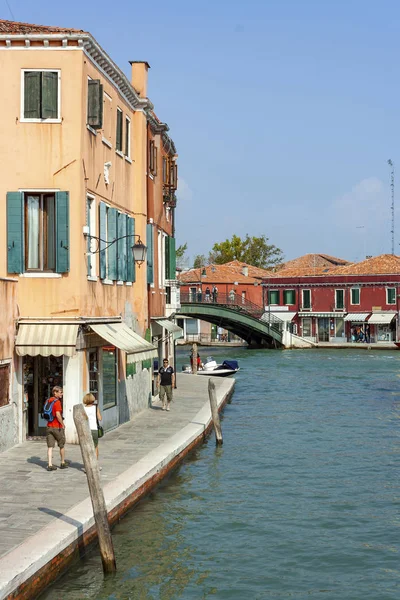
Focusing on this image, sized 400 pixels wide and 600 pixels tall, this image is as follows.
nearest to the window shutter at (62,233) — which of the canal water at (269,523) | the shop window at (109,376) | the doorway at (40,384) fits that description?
the doorway at (40,384)

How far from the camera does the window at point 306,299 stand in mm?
69375

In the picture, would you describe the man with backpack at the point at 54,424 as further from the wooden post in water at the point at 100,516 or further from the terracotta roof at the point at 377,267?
the terracotta roof at the point at 377,267

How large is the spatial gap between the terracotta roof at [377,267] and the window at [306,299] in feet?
8.66

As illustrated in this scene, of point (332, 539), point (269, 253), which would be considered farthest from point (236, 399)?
point (269, 253)

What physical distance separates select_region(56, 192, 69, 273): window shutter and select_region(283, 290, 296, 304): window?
5417cm

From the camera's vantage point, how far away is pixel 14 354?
16375 mm

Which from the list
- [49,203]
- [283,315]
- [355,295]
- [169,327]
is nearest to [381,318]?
[355,295]

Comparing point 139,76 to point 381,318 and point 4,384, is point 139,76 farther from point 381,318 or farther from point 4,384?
point 381,318

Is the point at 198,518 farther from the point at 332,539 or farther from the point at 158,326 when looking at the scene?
the point at 158,326

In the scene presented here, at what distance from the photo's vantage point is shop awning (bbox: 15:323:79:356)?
53.6 feet

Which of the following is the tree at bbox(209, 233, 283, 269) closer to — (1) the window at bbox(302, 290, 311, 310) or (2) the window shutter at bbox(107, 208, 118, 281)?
(1) the window at bbox(302, 290, 311, 310)

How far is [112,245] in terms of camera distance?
1955 cm

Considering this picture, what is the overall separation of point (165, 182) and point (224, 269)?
55.9 meters

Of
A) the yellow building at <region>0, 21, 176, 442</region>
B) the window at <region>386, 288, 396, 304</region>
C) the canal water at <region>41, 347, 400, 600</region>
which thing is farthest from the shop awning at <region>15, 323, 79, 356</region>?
the window at <region>386, 288, 396, 304</region>
